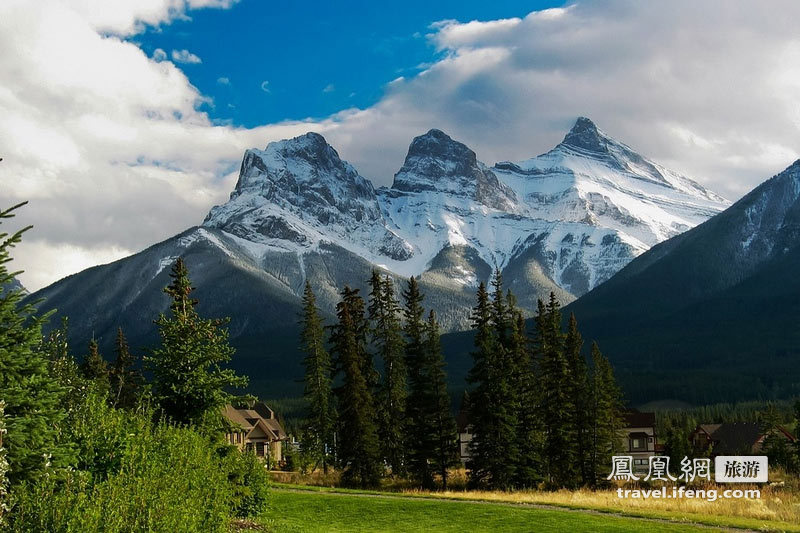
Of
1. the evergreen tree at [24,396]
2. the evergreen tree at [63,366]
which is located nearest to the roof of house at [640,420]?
the evergreen tree at [63,366]

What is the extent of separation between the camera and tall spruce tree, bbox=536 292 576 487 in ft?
221

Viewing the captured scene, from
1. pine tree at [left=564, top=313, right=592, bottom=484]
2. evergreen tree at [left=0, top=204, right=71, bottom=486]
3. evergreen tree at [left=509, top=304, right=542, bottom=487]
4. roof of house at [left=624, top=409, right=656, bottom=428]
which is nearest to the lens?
evergreen tree at [left=0, top=204, right=71, bottom=486]

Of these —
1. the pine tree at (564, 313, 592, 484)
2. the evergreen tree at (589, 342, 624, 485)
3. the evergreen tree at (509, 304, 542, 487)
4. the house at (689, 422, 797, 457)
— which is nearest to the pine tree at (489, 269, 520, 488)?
the evergreen tree at (509, 304, 542, 487)

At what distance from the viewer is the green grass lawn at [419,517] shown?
3859 centimetres

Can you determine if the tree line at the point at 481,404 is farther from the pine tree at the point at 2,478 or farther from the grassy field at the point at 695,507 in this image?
the pine tree at the point at 2,478

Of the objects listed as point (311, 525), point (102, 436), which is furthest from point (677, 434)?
point (102, 436)

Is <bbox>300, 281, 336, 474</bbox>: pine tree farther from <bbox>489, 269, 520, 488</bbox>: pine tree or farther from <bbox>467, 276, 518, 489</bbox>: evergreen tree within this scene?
<bbox>489, 269, 520, 488</bbox>: pine tree

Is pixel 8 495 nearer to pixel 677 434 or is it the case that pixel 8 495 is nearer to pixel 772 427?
pixel 677 434

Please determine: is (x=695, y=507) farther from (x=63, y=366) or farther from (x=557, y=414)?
(x=63, y=366)

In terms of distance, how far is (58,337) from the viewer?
3928cm

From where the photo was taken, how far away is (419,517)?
1756 inches

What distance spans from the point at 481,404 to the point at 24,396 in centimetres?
4564

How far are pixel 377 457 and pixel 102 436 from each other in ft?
135

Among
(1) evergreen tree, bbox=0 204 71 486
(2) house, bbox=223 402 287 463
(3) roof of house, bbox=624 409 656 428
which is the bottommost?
(2) house, bbox=223 402 287 463
